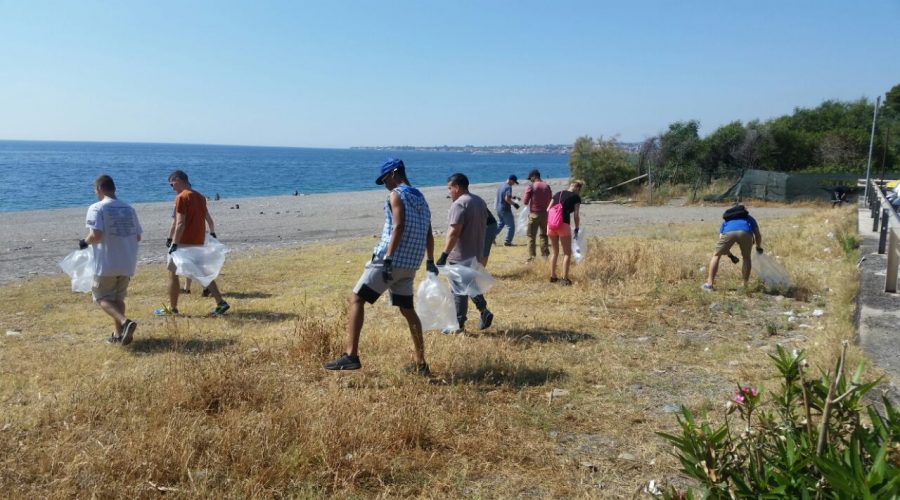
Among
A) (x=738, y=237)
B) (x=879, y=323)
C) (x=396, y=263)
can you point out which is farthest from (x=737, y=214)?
(x=396, y=263)

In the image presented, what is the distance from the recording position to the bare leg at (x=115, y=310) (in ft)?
22.1

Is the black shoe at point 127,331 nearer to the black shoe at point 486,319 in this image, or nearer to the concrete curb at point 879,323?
the black shoe at point 486,319

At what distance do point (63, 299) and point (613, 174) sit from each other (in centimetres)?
2631

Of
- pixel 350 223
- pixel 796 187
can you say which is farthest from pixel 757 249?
pixel 796 187

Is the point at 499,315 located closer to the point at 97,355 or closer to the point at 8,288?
the point at 97,355

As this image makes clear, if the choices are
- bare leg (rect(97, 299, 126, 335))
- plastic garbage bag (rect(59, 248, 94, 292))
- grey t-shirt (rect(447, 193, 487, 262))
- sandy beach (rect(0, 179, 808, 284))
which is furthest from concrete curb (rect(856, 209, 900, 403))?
sandy beach (rect(0, 179, 808, 284))

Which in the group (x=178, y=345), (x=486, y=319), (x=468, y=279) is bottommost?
(x=178, y=345)

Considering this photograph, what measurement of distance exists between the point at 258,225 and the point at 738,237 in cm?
1774

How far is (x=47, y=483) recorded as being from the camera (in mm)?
3416

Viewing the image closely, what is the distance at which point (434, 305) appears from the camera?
6328 millimetres

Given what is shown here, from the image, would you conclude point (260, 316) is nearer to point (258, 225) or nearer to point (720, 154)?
point (258, 225)

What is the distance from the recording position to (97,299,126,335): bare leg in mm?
6750

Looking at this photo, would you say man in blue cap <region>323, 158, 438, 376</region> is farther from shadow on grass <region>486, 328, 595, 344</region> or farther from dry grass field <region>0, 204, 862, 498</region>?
shadow on grass <region>486, 328, 595, 344</region>

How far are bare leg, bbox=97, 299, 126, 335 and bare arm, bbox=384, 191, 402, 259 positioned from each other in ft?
10.3
